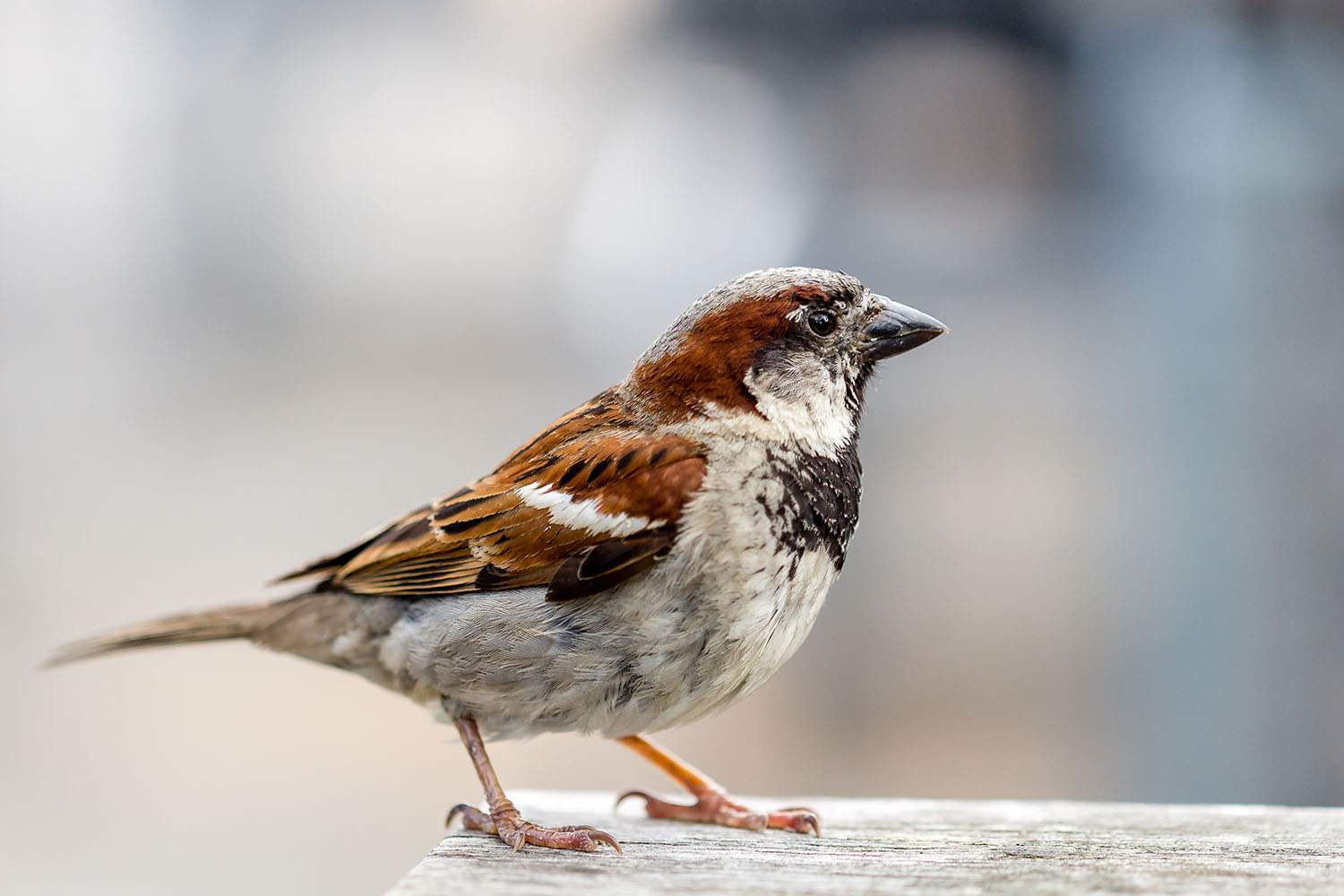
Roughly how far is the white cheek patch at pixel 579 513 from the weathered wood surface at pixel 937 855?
20.0 inches

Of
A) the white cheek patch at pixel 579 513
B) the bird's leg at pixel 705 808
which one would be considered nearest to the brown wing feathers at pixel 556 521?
the white cheek patch at pixel 579 513

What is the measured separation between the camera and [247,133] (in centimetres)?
816

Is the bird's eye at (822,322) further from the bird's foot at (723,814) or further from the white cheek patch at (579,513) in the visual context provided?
the bird's foot at (723,814)

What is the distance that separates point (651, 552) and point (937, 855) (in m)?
0.65

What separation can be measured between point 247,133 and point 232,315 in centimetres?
113

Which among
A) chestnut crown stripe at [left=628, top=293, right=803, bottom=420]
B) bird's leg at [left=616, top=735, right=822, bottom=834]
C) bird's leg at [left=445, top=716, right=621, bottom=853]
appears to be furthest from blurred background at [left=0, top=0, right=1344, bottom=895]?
bird's leg at [left=445, top=716, right=621, bottom=853]

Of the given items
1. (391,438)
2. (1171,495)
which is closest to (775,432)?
(1171,495)

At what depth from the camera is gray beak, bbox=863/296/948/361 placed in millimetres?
2305

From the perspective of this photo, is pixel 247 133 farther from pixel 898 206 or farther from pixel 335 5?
pixel 898 206

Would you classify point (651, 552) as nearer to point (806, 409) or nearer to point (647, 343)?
point (806, 409)

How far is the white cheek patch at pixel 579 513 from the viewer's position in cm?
206

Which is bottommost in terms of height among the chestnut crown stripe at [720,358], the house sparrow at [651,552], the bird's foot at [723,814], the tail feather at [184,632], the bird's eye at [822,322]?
the bird's foot at [723,814]

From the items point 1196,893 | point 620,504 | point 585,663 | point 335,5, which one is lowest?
point 1196,893

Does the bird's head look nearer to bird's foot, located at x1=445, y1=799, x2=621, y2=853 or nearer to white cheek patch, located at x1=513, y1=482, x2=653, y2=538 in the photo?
white cheek patch, located at x1=513, y1=482, x2=653, y2=538
